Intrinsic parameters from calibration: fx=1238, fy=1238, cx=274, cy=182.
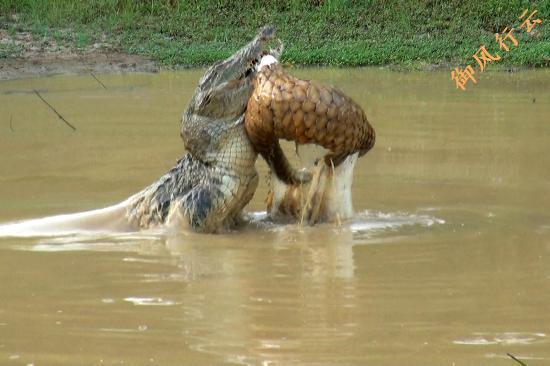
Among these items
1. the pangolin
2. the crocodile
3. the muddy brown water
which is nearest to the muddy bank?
the muddy brown water

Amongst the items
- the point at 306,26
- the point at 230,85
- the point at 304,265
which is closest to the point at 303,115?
the point at 230,85

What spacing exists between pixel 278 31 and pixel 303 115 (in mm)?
10442

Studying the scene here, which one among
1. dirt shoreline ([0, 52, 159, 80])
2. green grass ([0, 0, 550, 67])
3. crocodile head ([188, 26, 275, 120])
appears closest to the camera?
crocodile head ([188, 26, 275, 120])

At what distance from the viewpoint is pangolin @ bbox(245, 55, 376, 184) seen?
5.88 m

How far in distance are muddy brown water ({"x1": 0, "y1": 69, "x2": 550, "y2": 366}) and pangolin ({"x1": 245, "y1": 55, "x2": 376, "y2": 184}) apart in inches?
20.0

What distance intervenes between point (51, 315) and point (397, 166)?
3898mm

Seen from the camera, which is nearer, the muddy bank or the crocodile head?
the crocodile head

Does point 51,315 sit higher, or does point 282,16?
point 282,16

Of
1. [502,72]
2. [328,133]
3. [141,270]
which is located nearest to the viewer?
[141,270]

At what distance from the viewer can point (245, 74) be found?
248 inches

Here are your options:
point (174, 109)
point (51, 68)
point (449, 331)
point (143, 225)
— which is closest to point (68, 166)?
point (143, 225)

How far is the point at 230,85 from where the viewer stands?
627 cm

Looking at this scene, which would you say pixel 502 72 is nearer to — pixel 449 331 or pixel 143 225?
pixel 143 225

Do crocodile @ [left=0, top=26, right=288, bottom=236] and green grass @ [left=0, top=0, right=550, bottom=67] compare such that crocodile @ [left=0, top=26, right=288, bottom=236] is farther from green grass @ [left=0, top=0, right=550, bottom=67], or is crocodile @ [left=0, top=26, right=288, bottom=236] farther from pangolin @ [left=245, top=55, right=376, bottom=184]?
green grass @ [left=0, top=0, right=550, bottom=67]
